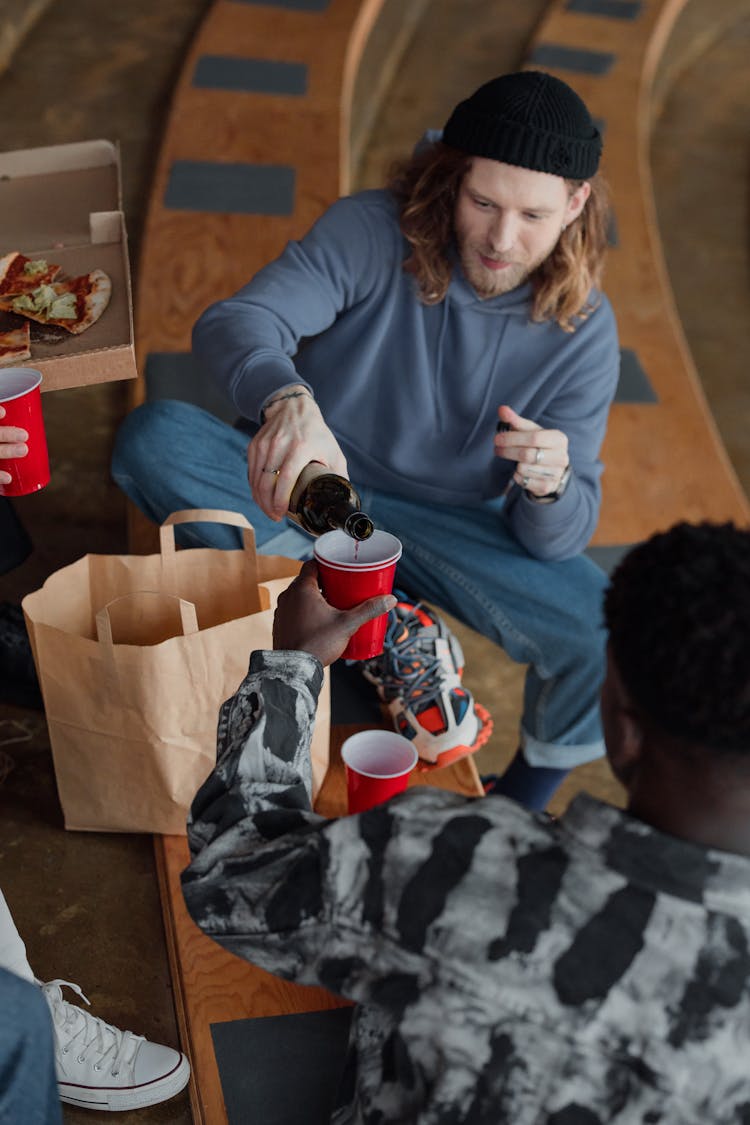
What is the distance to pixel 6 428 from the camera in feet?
5.99

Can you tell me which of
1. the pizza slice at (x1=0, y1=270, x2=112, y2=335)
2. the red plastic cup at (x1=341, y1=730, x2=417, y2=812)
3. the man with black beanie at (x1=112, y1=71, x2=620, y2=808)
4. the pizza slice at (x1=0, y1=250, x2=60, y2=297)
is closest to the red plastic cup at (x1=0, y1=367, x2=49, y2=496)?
the pizza slice at (x1=0, y1=270, x2=112, y2=335)

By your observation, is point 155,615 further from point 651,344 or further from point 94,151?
point 651,344

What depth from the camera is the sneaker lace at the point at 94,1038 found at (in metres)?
1.74

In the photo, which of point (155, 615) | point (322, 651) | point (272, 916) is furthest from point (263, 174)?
point (272, 916)

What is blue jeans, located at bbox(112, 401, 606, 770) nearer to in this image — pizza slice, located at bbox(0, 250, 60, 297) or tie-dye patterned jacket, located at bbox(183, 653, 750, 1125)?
pizza slice, located at bbox(0, 250, 60, 297)

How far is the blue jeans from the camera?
2314 mm

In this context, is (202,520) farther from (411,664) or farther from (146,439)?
(411,664)

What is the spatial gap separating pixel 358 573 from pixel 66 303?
0.79m

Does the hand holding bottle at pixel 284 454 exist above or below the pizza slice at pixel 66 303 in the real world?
below

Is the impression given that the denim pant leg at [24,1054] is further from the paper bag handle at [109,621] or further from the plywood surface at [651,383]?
the plywood surface at [651,383]

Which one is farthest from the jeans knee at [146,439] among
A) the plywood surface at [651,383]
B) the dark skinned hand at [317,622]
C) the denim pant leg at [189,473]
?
the plywood surface at [651,383]

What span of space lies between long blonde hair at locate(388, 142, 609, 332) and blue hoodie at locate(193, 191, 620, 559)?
4 cm

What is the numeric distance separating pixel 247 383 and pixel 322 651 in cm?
69

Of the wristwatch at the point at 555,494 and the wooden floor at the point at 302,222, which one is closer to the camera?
the wristwatch at the point at 555,494
